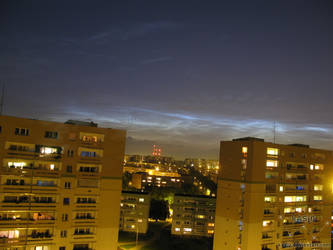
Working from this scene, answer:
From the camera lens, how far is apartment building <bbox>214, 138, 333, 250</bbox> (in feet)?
70.3

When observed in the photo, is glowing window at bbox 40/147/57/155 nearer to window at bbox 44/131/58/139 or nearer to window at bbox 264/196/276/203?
window at bbox 44/131/58/139

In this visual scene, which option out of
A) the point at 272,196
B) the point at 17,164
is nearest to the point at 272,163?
the point at 272,196

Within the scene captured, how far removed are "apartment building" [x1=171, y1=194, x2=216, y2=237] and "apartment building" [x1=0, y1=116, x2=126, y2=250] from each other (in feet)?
58.3

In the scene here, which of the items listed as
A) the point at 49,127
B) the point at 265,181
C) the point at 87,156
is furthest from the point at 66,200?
the point at 265,181

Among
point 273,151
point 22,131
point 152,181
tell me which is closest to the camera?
point 22,131

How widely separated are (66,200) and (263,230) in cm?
1529

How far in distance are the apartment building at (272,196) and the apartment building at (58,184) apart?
932 cm

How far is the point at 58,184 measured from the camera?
17.1 metres

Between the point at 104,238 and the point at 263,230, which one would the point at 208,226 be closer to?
the point at 263,230

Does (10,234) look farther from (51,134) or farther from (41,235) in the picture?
(51,134)

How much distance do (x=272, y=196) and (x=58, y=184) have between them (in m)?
16.5

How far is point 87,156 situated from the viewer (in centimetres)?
1803

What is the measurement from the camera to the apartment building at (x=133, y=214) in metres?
35.0

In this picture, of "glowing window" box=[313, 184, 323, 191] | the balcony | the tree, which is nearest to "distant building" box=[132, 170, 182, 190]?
the tree
